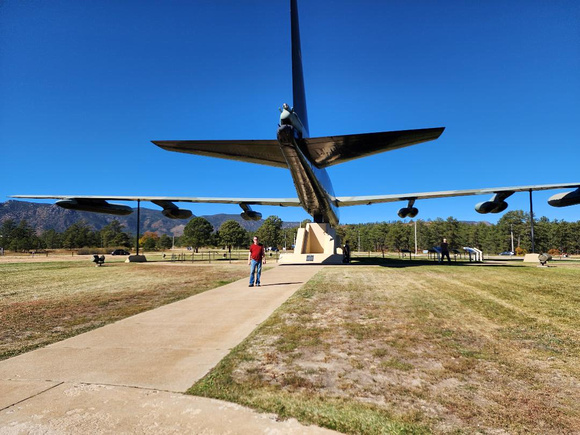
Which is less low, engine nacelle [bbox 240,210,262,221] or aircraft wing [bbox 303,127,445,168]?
aircraft wing [bbox 303,127,445,168]

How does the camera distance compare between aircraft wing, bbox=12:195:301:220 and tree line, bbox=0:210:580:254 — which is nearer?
aircraft wing, bbox=12:195:301:220

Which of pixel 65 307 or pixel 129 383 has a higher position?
pixel 129 383

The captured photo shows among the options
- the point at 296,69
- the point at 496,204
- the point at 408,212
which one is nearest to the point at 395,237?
the point at 408,212

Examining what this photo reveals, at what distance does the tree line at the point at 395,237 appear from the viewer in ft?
255

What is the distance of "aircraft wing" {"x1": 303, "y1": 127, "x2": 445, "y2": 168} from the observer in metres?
9.55

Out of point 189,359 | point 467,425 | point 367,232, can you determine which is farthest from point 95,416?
point 367,232

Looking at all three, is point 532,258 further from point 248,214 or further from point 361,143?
point 248,214

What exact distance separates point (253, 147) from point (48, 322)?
9.21 m

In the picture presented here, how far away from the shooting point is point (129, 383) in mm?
2904

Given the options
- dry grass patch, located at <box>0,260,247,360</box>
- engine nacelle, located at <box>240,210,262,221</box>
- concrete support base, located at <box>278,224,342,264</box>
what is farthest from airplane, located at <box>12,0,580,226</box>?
engine nacelle, located at <box>240,210,262,221</box>

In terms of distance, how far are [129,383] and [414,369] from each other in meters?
3.07

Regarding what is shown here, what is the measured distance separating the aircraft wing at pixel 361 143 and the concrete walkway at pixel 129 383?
25.2 ft

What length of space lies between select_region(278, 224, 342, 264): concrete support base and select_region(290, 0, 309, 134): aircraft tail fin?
9.07 metres

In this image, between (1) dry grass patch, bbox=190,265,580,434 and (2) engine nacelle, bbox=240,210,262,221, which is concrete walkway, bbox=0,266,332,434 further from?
(2) engine nacelle, bbox=240,210,262,221
